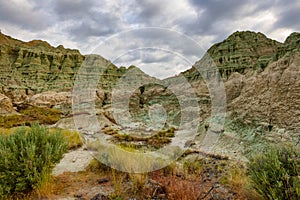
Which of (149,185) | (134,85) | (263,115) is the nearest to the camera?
(149,185)

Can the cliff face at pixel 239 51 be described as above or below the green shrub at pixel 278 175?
above

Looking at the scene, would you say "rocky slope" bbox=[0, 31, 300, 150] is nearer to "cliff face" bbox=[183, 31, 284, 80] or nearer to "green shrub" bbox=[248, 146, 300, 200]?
"cliff face" bbox=[183, 31, 284, 80]

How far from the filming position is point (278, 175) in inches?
126

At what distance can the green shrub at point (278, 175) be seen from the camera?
9.56 ft

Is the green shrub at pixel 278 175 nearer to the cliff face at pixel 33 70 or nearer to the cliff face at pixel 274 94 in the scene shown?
the cliff face at pixel 274 94

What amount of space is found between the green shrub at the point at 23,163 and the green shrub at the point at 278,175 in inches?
145

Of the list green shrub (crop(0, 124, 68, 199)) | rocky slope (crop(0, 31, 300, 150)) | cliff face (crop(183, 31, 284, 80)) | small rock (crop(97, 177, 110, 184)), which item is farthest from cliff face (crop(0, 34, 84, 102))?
small rock (crop(97, 177, 110, 184))

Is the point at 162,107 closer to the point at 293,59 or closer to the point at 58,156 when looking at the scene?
the point at 293,59

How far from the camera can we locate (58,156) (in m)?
4.53

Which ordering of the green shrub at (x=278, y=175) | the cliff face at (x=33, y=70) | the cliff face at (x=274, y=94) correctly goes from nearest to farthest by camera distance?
the green shrub at (x=278, y=175)
the cliff face at (x=274, y=94)
the cliff face at (x=33, y=70)

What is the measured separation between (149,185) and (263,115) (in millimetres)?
8298

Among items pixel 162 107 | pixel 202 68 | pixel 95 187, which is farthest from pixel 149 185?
pixel 202 68

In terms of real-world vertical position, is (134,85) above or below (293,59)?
below

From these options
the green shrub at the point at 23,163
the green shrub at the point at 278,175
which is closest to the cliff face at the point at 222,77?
the green shrub at the point at 23,163
